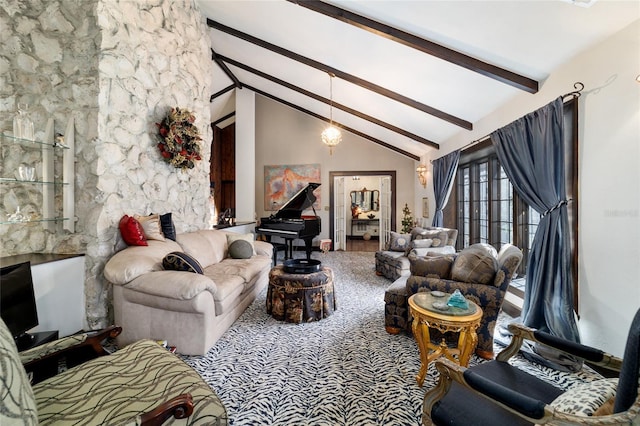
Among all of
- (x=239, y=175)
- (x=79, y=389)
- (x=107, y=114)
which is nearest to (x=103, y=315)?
(x=79, y=389)

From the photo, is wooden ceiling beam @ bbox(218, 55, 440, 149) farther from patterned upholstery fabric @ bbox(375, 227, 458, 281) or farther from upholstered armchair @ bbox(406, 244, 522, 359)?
upholstered armchair @ bbox(406, 244, 522, 359)

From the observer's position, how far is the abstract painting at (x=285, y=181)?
302 inches

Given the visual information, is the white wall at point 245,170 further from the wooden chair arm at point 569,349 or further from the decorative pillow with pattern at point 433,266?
the wooden chair arm at point 569,349

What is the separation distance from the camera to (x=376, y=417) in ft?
5.34

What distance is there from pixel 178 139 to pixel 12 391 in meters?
3.39

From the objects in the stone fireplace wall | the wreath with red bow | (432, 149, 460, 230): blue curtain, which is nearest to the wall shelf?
the stone fireplace wall

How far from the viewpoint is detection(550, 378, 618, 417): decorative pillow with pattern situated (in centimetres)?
89

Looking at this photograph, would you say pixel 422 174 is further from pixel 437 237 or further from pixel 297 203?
pixel 297 203

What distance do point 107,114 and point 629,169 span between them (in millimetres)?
4637

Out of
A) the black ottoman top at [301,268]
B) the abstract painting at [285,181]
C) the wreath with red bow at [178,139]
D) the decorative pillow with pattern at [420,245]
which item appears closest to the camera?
the black ottoman top at [301,268]

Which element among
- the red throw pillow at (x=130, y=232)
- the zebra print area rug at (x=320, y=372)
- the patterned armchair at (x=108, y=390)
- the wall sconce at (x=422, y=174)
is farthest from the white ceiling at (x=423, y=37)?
the red throw pillow at (x=130, y=232)

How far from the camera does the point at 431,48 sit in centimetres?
276

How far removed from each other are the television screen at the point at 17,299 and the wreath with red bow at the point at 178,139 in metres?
2.13

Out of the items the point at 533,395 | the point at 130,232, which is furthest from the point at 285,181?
the point at 533,395
